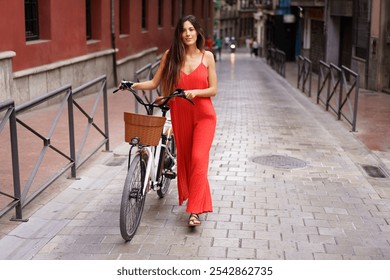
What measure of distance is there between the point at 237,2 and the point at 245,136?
80.5m

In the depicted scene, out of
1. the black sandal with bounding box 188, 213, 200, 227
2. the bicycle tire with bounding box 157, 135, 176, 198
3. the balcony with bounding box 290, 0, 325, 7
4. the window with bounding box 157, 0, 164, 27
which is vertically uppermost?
the balcony with bounding box 290, 0, 325, 7

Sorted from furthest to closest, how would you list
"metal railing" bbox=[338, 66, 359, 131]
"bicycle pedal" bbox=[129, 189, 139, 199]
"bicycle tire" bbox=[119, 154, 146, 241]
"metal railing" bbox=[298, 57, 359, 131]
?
"metal railing" bbox=[298, 57, 359, 131], "metal railing" bbox=[338, 66, 359, 131], "bicycle pedal" bbox=[129, 189, 139, 199], "bicycle tire" bbox=[119, 154, 146, 241]

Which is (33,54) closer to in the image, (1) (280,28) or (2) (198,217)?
(2) (198,217)

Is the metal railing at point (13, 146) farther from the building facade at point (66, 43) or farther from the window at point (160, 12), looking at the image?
the window at point (160, 12)

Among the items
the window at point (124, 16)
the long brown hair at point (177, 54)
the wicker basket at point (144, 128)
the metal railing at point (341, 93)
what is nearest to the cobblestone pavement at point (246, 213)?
the wicker basket at point (144, 128)

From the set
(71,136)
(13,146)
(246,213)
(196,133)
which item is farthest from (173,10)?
(13,146)

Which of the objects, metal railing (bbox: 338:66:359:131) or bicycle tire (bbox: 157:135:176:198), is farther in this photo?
metal railing (bbox: 338:66:359:131)

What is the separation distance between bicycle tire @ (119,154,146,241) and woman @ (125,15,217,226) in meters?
0.44

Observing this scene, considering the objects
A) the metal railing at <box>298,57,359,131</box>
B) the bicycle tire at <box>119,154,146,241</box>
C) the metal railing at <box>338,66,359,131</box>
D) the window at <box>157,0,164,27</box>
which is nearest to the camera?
the bicycle tire at <box>119,154,146,241</box>

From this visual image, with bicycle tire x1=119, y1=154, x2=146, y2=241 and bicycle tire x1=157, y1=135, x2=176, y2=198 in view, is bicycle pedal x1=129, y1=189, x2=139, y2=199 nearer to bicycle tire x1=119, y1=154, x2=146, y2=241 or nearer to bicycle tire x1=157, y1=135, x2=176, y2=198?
bicycle tire x1=119, y1=154, x2=146, y2=241

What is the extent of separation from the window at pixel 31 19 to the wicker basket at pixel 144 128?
8.95 meters

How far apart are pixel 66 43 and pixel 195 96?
9.95 m

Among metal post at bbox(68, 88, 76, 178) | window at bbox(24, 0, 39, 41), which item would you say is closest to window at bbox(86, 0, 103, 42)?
window at bbox(24, 0, 39, 41)

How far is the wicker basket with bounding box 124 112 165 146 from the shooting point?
15.8ft
